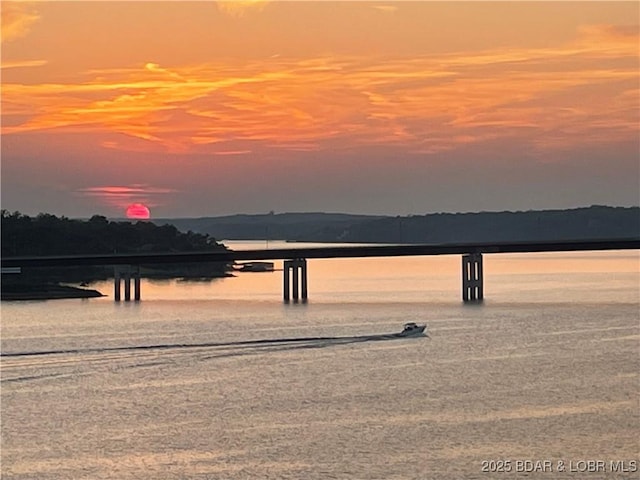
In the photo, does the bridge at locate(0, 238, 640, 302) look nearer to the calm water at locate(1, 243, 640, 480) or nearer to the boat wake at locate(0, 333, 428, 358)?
the calm water at locate(1, 243, 640, 480)

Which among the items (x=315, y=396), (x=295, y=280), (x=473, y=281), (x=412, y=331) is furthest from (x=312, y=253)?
(x=315, y=396)

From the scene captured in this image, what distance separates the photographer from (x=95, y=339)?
270ft

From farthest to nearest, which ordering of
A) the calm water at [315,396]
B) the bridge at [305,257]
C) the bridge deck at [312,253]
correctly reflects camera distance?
the bridge at [305,257]
the bridge deck at [312,253]
the calm water at [315,396]

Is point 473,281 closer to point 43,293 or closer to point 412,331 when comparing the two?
point 43,293

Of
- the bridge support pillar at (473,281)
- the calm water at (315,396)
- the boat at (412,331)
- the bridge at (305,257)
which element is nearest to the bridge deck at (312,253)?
the bridge at (305,257)

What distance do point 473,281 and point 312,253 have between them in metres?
16.2

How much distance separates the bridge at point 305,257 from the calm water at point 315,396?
78.3 feet

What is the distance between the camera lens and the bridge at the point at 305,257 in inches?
5153

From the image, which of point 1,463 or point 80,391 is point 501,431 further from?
point 80,391

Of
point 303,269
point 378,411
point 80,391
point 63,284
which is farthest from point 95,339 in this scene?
point 63,284

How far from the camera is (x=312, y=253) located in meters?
137

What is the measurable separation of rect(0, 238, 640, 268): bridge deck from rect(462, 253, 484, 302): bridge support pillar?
8.02ft

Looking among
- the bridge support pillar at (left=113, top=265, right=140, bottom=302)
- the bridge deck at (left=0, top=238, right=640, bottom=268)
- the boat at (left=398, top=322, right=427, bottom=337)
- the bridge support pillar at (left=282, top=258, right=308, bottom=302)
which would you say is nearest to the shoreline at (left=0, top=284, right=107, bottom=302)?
the bridge support pillar at (left=113, top=265, right=140, bottom=302)

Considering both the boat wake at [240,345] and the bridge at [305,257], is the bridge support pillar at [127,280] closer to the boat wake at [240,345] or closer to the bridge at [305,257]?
the bridge at [305,257]
